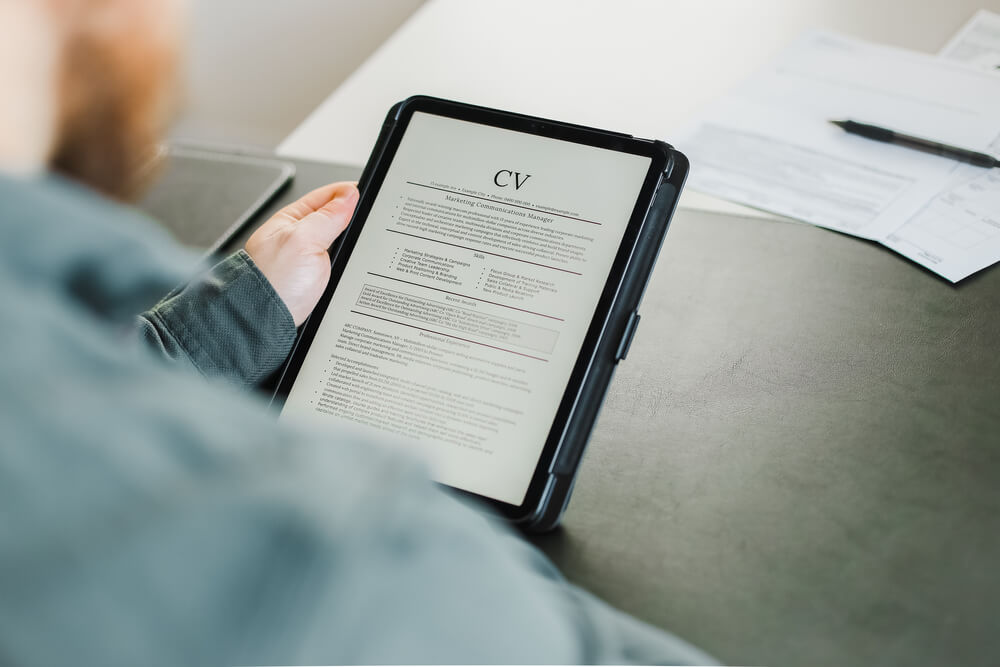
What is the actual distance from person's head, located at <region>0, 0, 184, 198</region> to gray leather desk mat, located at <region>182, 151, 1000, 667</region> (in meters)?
0.32

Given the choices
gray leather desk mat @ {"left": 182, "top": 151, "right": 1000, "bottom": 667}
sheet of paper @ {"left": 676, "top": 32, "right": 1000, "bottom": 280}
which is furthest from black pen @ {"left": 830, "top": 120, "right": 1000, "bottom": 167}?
gray leather desk mat @ {"left": 182, "top": 151, "right": 1000, "bottom": 667}

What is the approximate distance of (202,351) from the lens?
21.1 inches

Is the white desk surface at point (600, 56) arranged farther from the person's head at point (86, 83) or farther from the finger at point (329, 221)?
the person's head at point (86, 83)

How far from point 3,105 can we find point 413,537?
0.19 metres

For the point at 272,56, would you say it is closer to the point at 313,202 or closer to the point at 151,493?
the point at 313,202

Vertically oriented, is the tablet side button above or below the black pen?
below

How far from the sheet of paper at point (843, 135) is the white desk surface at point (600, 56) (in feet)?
0.14

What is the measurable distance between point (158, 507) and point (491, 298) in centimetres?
34

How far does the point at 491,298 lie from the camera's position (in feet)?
1.64

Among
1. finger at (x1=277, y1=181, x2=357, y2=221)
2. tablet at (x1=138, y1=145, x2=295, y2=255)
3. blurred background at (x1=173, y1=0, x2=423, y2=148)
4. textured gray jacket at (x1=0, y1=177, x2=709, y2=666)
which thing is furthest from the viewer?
blurred background at (x1=173, y1=0, x2=423, y2=148)

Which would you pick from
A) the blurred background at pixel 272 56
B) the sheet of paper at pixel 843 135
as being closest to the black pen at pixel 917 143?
the sheet of paper at pixel 843 135

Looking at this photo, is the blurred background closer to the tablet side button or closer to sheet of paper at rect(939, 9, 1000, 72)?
sheet of paper at rect(939, 9, 1000, 72)

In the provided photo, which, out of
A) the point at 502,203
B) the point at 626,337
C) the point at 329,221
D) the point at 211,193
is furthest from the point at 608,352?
the point at 211,193

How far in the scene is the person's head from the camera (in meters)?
0.24
